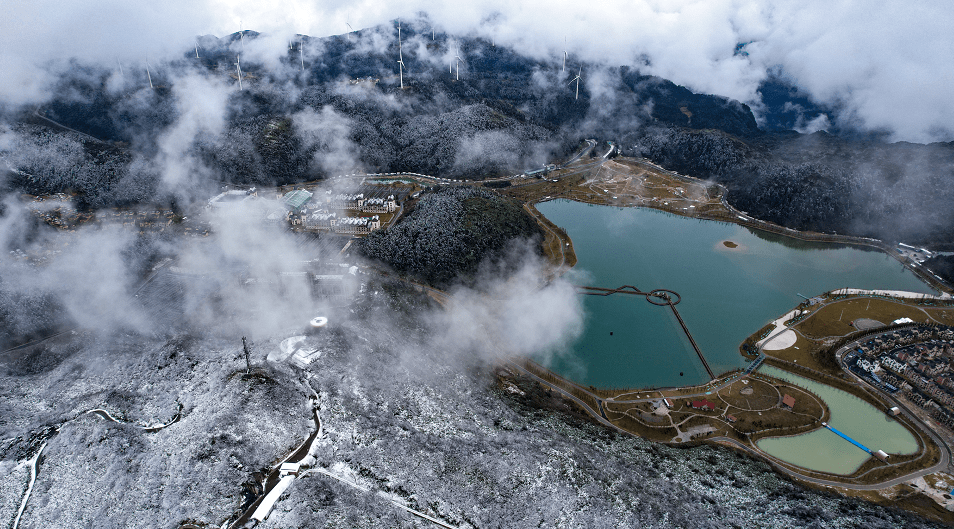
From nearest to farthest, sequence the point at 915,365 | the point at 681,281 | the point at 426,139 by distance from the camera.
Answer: the point at 915,365 → the point at 681,281 → the point at 426,139

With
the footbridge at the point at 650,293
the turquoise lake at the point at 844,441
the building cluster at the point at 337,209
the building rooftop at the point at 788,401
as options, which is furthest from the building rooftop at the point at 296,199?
the turquoise lake at the point at 844,441

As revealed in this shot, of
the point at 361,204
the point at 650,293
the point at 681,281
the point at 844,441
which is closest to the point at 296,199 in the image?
the point at 361,204

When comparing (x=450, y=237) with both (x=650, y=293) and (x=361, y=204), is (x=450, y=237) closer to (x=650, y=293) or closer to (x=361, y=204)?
(x=361, y=204)

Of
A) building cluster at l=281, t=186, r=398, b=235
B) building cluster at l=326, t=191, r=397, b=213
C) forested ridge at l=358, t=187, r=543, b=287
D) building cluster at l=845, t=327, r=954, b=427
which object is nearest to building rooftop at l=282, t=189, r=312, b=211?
building cluster at l=281, t=186, r=398, b=235

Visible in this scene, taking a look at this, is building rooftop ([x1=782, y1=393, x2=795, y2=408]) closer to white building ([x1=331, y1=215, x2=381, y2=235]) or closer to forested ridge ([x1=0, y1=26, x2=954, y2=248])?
forested ridge ([x1=0, y1=26, x2=954, y2=248])

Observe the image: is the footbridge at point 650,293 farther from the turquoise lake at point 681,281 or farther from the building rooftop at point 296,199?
the building rooftop at point 296,199

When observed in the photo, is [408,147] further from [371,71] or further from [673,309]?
[673,309]
